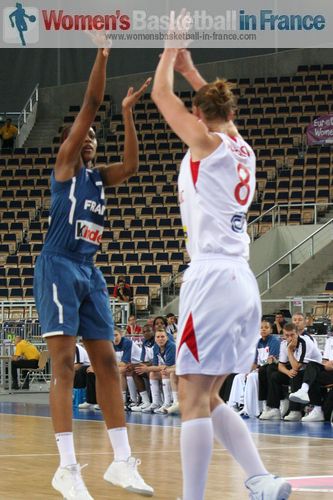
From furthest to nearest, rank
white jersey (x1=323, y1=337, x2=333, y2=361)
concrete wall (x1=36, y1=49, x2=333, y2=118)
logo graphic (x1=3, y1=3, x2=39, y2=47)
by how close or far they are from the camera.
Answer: concrete wall (x1=36, y1=49, x2=333, y2=118), logo graphic (x1=3, y1=3, x2=39, y2=47), white jersey (x1=323, y1=337, x2=333, y2=361)

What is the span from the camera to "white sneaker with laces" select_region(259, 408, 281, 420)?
43.8ft

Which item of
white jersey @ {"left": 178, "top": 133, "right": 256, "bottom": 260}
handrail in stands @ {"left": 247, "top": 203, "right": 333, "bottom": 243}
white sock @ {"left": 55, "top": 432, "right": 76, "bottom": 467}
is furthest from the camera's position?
handrail in stands @ {"left": 247, "top": 203, "right": 333, "bottom": 243}

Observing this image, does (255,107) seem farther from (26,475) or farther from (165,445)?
(26,475)

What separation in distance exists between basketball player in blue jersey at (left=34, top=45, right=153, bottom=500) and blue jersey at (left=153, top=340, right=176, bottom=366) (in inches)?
359

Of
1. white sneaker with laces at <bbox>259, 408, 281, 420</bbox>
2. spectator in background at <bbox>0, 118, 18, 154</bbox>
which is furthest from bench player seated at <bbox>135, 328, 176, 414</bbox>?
spectator in background at <bbox>0, 118, 18, 154</bbox>

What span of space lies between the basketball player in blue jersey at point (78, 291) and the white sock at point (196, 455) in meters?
0.99

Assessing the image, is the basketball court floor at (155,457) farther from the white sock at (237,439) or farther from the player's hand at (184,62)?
the player's hand at (184,62)

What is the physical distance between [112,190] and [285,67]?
8.06m

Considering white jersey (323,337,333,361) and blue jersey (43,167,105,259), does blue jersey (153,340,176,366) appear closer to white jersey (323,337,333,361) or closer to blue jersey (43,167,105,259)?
Result: white jersey (323,337,333,361)

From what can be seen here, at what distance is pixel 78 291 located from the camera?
5.69 metres

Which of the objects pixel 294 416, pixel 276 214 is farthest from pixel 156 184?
pixel 294 416

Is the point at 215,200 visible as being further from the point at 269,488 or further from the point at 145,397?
the point at 145,397

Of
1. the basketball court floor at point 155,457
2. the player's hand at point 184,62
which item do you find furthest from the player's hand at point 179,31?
the basketball court floor at point 155,457

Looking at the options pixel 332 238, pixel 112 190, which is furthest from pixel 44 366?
pixel 112 190
